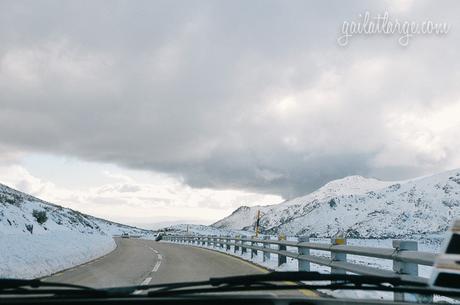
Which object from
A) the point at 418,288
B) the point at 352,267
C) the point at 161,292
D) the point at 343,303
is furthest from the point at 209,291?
the point at 352,267

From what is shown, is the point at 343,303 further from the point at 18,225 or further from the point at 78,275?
the point at 18,225

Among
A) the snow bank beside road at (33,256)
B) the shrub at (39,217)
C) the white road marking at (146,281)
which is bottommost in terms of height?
the white road marking at (146,281)

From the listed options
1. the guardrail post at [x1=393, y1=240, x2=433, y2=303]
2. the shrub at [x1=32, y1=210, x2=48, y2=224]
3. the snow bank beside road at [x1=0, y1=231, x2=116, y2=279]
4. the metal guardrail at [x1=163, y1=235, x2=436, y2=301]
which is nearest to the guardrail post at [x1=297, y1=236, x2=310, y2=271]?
the metal guardrail at [x1=163, y1=235, x2=436, y2=301]

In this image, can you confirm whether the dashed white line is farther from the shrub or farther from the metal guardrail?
the shrub

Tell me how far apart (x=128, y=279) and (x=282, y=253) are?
199 inches

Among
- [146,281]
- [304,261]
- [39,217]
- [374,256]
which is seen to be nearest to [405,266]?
[374,256]

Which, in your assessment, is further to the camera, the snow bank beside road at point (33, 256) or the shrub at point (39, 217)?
the shrub at point (39, 217)

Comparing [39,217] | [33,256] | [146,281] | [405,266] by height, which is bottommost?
[146,281]

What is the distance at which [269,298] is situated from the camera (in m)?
3.59

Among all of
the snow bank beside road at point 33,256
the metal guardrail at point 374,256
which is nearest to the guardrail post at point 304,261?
the metal guardrail at point 374,256

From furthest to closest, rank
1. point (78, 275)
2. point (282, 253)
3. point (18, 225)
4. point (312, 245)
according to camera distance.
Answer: point (18, 225) → point (282, 253) → point (78, 275) → point (312, 245)

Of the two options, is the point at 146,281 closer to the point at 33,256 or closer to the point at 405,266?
the point at 33,256

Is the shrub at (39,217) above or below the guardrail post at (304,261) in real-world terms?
above

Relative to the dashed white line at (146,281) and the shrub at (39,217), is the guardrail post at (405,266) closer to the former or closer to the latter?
the dashed white line at (146,281)
